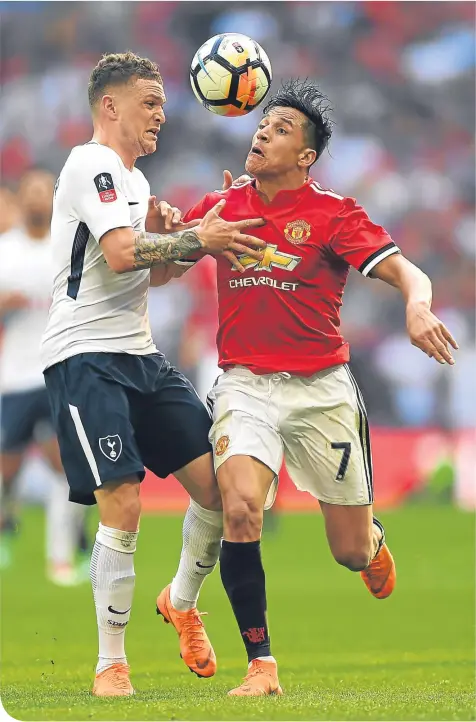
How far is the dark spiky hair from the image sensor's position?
552 centimetres

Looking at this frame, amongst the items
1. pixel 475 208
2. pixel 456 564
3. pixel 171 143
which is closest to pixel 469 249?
pixel 475 208

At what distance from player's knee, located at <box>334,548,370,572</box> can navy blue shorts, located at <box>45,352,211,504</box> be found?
2.71ft

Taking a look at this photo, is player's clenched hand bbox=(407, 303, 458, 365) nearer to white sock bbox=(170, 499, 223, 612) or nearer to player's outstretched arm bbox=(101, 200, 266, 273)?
player's outstretched arm bbox=(101, 200, 266, 273)

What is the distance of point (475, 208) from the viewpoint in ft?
65.1

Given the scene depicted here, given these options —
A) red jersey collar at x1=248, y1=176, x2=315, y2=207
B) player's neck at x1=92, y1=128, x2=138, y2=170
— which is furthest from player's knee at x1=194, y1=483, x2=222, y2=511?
player's neck at x1=92, y1=128, x2=138, y2=170

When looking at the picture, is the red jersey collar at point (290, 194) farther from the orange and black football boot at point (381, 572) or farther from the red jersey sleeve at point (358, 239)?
the orange and black football boot at point (381, 572)

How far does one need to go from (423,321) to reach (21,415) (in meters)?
5.45

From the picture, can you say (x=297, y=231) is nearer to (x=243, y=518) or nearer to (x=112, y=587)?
(x=243, y=518)

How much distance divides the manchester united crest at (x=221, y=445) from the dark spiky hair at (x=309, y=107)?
1334 millimetres

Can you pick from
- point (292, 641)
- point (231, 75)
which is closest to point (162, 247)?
point (231, 75)

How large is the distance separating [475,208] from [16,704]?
1623cm

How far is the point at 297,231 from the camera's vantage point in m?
5.36

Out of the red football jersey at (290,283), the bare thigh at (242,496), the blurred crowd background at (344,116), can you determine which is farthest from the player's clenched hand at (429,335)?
the blurred crowd background at (344,116)

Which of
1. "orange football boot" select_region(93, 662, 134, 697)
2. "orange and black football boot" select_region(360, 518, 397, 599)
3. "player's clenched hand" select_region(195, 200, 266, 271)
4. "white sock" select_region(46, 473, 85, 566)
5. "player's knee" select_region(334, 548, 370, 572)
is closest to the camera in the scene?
"orange football boot" select_region(93, 662, 134, 697)
